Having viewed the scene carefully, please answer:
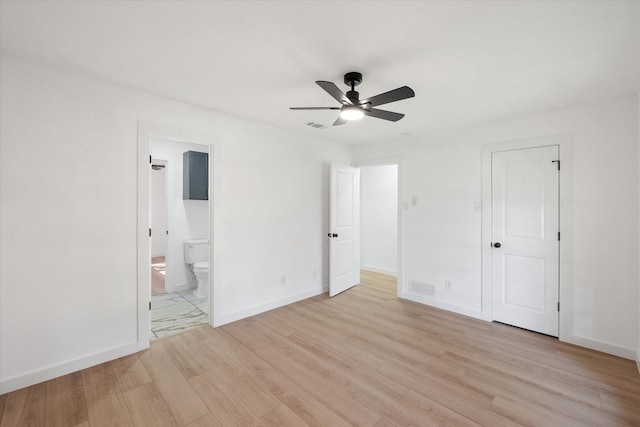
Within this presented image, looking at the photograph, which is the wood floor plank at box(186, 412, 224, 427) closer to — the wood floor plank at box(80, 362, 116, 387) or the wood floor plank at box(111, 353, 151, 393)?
the wood floor plank at box(111, 353, 151, 393)

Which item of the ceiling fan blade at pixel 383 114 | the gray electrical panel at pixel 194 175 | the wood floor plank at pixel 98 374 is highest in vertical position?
the ceiling fan blade at pixel 383 114

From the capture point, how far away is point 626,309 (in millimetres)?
2609

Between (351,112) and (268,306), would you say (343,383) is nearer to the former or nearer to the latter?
(268,306)

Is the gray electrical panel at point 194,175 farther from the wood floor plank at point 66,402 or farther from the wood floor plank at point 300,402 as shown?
the wood floor plank at point 300,402

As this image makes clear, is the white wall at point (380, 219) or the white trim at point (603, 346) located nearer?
the white trim at point (603, 346)

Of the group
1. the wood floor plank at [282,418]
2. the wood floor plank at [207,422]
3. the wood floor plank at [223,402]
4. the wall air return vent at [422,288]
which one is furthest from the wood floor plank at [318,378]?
the wall air return vent at [422,288]

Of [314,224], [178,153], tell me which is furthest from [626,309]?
[178,153]

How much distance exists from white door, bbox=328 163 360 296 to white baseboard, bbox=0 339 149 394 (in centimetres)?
260

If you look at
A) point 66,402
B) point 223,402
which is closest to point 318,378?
Answer: point 223,402

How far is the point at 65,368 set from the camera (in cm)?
226

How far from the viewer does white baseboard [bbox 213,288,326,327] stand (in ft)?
10.7

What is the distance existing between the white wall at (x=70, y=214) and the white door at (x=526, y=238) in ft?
10.8

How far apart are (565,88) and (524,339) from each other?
254 cm

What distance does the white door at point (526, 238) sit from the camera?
118 inches
